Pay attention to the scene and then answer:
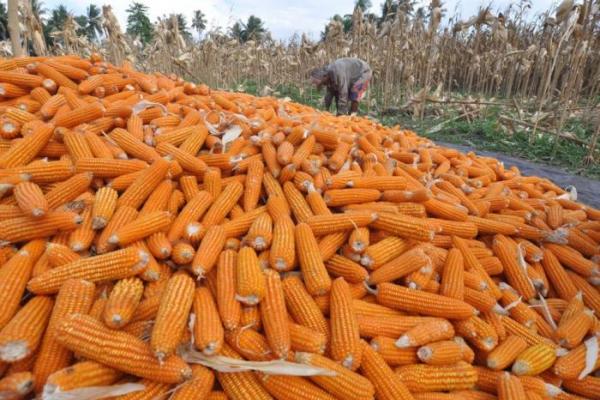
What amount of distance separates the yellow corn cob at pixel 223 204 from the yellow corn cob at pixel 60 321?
782 mm

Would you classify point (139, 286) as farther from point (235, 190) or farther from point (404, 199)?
point (404, 199)

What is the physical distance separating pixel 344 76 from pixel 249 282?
9.68 m

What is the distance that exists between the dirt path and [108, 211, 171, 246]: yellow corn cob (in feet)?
19.4

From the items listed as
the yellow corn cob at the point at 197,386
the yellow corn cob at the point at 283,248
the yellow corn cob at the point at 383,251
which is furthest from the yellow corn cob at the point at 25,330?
the yellow corn cob at the point at 383,251

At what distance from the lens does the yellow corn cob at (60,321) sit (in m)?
1.51

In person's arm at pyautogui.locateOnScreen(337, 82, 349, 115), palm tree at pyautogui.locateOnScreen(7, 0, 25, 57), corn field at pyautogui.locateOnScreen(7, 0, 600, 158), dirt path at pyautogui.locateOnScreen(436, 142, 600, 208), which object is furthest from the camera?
person's arm at pyautogui.locateOnScreen(337, 82, 349, 115)

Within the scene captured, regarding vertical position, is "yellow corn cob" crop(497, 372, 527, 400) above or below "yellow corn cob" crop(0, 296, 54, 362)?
below

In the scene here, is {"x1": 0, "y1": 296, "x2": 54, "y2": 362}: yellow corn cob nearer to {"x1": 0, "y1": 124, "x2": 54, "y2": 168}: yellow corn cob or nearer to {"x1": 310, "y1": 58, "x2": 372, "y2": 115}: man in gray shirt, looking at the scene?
{"x1": 0, "y1": 124, "x2": 54, "y2": 168}: yellow corn cob

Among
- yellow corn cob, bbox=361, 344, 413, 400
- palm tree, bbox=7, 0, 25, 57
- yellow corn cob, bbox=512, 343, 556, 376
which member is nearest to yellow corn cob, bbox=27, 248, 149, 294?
yellow corn cob, bbox=361, 344, 413, 400

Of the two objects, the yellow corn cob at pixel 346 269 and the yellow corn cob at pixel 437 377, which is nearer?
the yellow corn cob at pixel 437 377

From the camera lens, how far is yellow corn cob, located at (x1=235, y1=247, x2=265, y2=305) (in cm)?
180

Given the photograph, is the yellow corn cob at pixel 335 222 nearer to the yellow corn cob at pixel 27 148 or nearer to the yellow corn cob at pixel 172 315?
the yellow corn cob at pixel 172 315

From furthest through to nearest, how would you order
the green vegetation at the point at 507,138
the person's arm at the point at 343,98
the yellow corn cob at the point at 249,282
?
the person's arm at the point at 343,98 < the green vegetation at the point at 507,138 < the yellow corn cob at the point at 249,282

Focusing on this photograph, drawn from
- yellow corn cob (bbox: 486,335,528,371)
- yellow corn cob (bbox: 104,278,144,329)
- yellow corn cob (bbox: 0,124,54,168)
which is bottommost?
yellow corn cob (bbox: 486,335,528,371)
